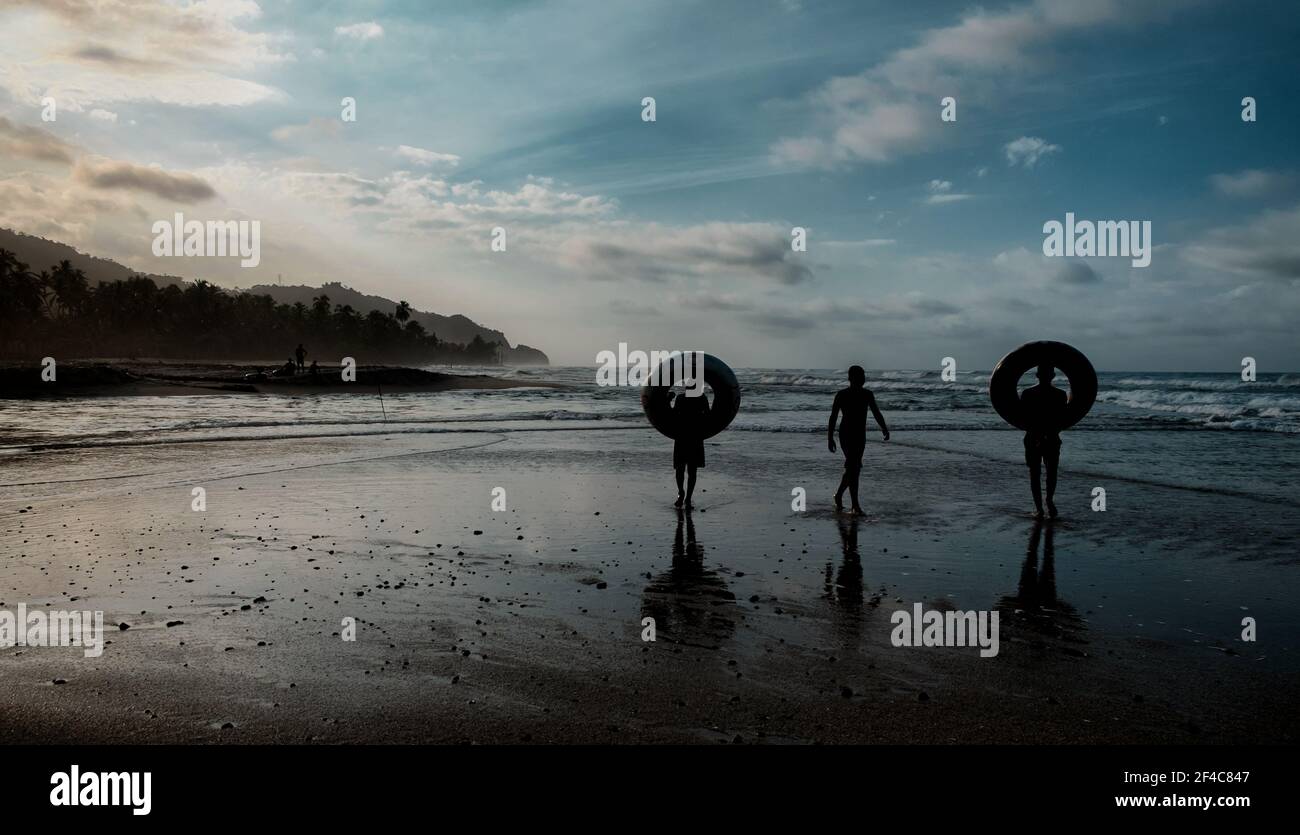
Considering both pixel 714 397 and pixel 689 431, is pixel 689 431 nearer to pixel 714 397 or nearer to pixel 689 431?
pixel 689 431

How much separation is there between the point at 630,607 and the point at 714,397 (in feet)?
21.3

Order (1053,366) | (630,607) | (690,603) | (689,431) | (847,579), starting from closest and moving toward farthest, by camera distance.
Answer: (630,607)
(690,603)
(847,579)
(689,431)
(1053,366)

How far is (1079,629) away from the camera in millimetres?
6027

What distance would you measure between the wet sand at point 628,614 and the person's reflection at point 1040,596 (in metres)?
0.04

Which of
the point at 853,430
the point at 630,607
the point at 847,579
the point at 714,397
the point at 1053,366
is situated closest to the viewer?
the point at 630,607

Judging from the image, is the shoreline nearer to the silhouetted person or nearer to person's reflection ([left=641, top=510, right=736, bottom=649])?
the silhouetted person

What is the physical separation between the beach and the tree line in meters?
102

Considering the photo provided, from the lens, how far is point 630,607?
648cm

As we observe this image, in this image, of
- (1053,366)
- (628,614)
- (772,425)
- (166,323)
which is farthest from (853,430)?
(166,323)

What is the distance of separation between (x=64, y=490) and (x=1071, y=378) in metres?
15.9

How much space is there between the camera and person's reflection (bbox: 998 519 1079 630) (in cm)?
629

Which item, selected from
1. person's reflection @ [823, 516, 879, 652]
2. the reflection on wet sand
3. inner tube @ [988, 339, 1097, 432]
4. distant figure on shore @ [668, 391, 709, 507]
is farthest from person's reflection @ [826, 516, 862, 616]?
inner tube @ [988, 339, 1097, 432]

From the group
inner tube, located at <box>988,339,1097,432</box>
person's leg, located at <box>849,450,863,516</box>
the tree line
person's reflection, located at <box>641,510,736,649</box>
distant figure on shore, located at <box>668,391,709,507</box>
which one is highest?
the tree line
